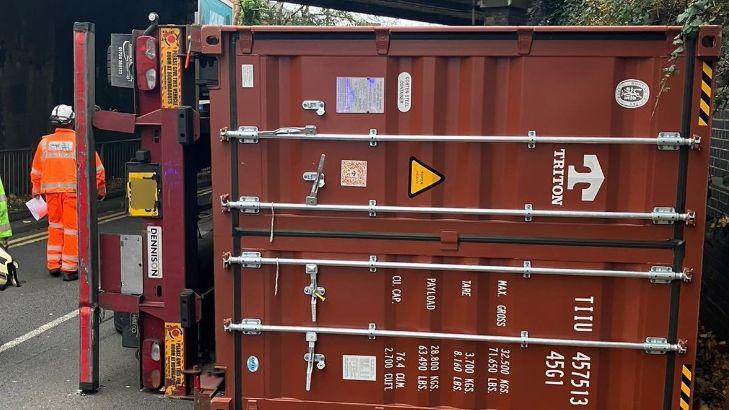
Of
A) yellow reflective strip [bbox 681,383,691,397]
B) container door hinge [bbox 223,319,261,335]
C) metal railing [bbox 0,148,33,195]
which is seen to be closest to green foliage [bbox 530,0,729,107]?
yellow reflective strip [bbox 681,383,691,397]

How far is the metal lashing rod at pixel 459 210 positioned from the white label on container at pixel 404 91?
0.56m

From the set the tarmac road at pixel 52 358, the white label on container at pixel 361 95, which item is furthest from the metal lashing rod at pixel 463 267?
the tarmac road at pixel 52 358

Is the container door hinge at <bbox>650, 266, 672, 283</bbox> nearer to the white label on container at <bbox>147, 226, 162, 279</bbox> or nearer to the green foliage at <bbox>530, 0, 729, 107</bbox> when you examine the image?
the green foliage at <bbox>530, 0, 729, 107</bbox>

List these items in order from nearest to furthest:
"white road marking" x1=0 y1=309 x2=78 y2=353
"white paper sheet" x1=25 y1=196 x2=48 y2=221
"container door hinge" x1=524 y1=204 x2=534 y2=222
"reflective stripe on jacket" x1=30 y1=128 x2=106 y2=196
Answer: "container door hinge" x1=524 y1=204 x2=534 y2=222
"white road marking" x1=0 y1=309 x2=78 y2=353
"white paper sheet" x1=25 y1=196 x2=48 y2=221
"reflective stripe on jacket" x1=30 y1=128 x2=106 y2=196

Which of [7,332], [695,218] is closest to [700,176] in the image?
[695,218]

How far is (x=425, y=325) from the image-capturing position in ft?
13.1

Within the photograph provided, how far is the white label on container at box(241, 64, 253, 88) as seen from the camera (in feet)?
13.0

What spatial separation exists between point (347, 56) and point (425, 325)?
157cm

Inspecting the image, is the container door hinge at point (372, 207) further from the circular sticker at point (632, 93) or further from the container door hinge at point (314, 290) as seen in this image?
the circular sticker at point (632, 93)

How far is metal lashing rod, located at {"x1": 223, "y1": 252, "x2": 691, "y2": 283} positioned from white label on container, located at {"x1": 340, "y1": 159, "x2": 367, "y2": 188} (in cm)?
43

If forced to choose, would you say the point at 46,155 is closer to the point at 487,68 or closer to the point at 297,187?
the point at 297,187

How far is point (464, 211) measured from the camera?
12.6 feet

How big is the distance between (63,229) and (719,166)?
23.6 ft

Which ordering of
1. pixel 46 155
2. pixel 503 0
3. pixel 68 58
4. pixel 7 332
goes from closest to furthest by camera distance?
pixel 7 332 < pixel 46 155 < pixel 503 0 < pixel 68 58
